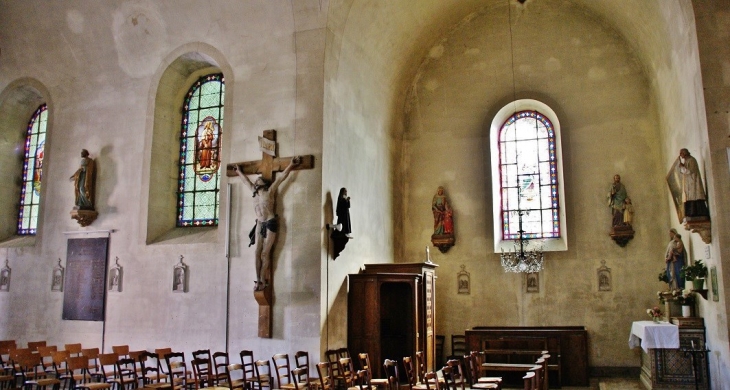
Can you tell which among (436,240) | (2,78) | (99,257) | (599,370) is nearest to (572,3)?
(436,240)

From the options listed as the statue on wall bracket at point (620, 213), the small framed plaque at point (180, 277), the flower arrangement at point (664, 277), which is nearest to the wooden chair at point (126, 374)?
the small framed plaque at point (180, 277)

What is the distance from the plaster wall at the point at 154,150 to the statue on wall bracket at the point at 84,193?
0.64 feet

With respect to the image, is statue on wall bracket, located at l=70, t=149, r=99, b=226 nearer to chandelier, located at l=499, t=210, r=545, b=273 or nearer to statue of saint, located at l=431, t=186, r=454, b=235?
statue of saint, located at l=431, t=186, r=454, b=235

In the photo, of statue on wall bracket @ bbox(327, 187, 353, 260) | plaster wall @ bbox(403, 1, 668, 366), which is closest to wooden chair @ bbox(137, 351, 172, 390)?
statue on wall bracket @ bbox(327, 187, 353, 260)

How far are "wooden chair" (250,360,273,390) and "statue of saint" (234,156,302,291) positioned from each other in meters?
1.42

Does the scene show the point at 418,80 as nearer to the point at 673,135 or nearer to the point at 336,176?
the point at 336,176

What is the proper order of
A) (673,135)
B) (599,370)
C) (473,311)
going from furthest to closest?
1. (473,311)
2. (599,370)
3. (673,135)

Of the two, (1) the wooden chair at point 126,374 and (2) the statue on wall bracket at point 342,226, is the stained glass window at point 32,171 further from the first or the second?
(2) the statue on wall bracket at point 342,226

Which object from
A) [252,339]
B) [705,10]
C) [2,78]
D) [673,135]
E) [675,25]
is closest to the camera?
[705,10]

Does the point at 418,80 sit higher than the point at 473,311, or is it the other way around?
the point at 418,80

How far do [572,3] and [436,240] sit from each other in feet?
20.4

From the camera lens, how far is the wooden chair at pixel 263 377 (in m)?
9.80

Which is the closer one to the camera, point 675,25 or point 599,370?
point 675,25

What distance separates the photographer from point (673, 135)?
11992 millimetres
